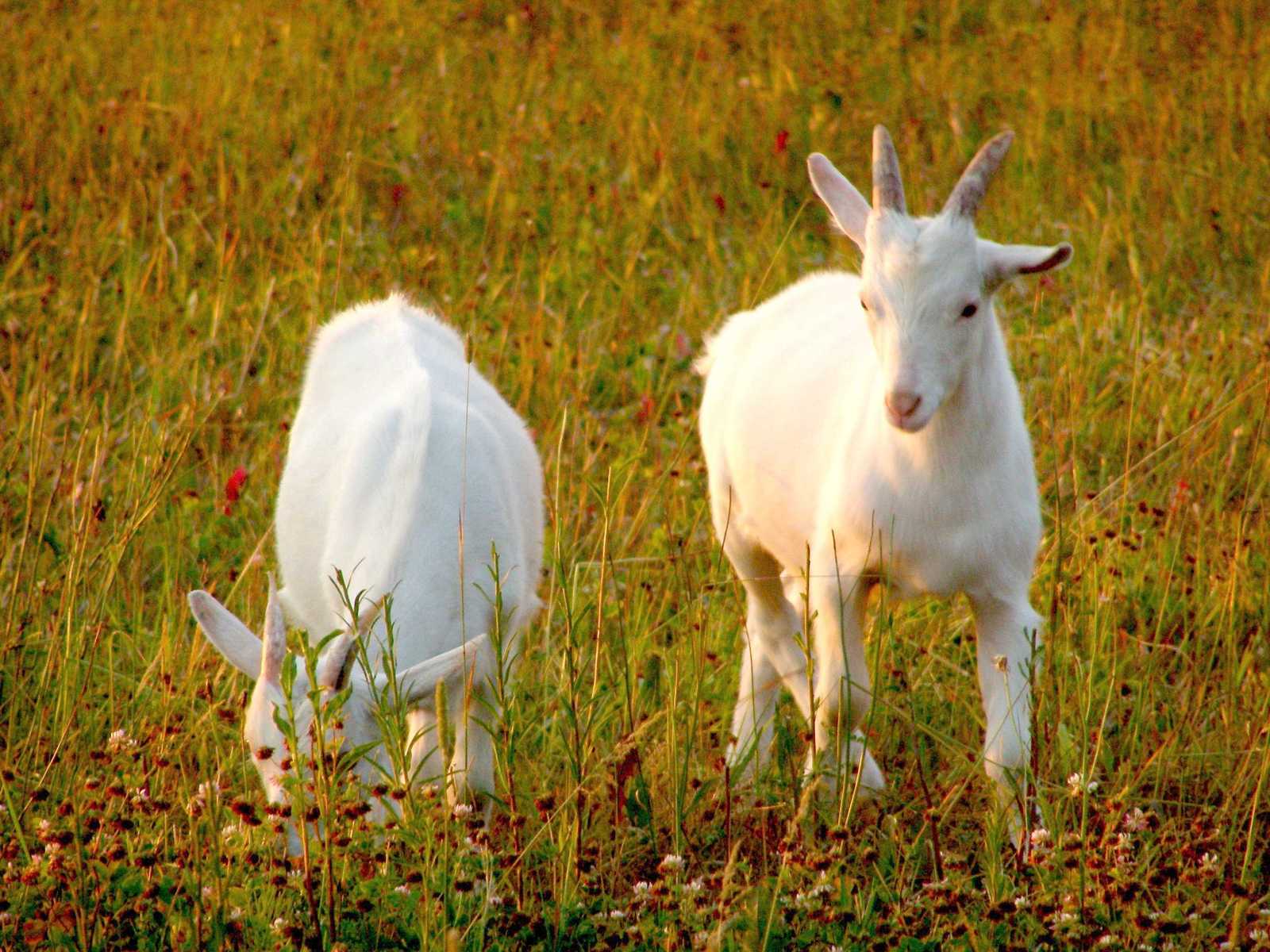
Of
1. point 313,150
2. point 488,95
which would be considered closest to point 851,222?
point 313,150

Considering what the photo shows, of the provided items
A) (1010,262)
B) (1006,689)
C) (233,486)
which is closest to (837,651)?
(1006,689)

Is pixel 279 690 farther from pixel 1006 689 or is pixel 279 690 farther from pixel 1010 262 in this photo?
pixel 1010 262

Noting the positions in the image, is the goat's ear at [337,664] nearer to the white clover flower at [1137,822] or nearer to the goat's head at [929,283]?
the goat's head at [929,283]

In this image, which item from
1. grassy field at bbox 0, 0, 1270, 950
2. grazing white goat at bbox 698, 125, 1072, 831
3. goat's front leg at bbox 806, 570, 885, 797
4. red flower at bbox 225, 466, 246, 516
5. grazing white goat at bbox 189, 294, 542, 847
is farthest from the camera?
red flower at bbox 225, 466, 246, 516

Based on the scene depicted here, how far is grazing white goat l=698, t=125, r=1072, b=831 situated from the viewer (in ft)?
11.7

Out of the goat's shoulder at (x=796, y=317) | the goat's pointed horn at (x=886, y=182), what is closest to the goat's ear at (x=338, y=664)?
the goat's pointed horn at (x=886, y=182)

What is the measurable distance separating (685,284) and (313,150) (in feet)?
6.66

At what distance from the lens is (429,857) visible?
2.79 metres

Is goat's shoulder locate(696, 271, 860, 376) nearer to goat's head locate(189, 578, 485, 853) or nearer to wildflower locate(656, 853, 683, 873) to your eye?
goat's head locate(189, 578, 485, 853)

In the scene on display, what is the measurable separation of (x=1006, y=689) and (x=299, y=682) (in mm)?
1502

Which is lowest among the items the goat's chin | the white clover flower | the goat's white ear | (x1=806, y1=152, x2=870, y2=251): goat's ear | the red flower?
the white clover flower

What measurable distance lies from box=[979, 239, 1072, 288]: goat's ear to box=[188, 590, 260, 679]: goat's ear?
179 cm

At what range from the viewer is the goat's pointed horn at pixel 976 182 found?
3613mm

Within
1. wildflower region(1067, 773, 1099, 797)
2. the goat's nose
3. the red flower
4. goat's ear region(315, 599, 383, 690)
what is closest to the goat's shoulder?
the goat's nose
